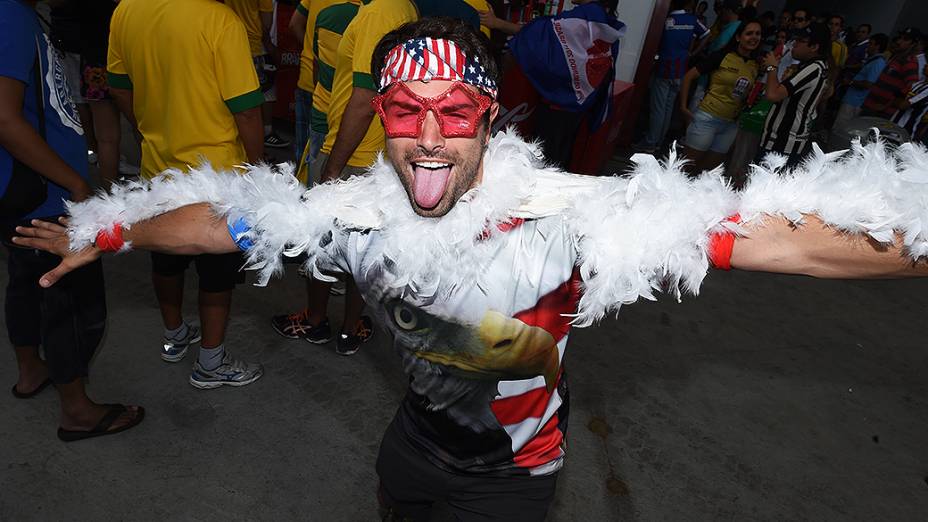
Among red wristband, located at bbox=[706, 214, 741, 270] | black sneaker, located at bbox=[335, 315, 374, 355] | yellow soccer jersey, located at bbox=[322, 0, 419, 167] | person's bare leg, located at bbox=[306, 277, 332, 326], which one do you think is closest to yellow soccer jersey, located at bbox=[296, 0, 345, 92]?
yellow soccer jersey, located at bbox=[322, 0, 419, 167]

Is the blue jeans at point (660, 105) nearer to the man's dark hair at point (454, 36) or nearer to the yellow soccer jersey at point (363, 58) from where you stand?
the yellow soccer jersey at point (363, 58)

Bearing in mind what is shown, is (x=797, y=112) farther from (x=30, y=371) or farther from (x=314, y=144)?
(x=30, y=371)

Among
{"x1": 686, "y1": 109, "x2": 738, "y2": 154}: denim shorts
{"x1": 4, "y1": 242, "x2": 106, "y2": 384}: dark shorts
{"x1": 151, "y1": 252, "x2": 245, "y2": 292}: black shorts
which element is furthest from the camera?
{"x1": 686, "y1": 109, "x2": 738, "y2": 154}: denim shorts

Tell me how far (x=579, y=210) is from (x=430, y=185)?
0.34 m

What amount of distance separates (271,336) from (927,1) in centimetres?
1580

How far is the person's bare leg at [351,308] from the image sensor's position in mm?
3070

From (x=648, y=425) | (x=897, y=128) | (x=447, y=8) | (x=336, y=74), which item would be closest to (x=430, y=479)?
(x=648, y=425)

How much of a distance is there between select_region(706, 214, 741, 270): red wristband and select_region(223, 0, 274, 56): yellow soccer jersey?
140 inches

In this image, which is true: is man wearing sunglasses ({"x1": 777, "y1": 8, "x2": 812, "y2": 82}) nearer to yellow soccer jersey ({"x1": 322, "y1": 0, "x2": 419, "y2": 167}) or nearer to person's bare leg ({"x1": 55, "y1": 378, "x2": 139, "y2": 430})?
yellow soccer jersey ({"x1": 322, "y1": 0, "x2": 419, "y2": 167})

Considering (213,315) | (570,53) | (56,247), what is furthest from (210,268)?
(570,53)

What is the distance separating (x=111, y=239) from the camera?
1.46 m

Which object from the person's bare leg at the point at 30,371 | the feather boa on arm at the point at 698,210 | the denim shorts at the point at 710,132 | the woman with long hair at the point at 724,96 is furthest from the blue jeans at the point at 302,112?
the denim shorts at the point at 710,132

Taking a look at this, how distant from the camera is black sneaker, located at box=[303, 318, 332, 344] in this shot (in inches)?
126

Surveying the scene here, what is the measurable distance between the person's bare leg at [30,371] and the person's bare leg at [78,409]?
0.29 meters
